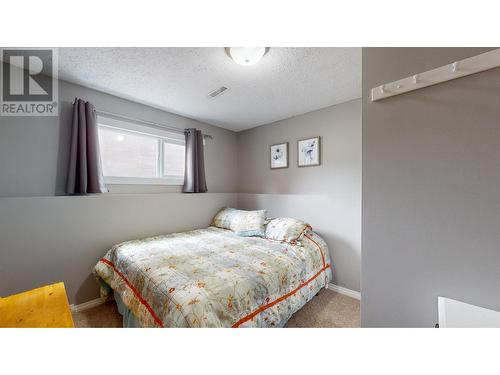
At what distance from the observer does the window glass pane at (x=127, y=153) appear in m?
2.17

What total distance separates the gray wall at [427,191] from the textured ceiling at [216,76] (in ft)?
2.91

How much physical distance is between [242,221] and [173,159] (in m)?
1.37

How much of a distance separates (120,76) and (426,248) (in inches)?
98.3

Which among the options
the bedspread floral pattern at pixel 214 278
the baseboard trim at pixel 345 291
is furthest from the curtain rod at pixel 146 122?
the baseboard trim at pixel 345 291

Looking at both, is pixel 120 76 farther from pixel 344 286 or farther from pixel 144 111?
pixel 344 286

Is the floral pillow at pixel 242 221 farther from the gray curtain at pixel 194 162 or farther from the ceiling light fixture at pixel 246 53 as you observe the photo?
the ceiling light fixture at pixel 246 53

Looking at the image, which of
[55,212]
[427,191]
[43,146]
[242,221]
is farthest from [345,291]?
[43,146]


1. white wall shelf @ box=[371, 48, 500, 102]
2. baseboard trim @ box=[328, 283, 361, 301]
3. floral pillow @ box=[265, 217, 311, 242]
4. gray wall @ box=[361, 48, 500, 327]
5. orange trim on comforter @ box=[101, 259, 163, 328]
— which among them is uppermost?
white wall shelf @ box=[371, 48, 500, 102]

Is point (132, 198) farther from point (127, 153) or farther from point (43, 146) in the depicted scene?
point (43, 146)

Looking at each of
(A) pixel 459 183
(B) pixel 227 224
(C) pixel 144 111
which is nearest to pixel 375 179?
(A) pixel 459 183

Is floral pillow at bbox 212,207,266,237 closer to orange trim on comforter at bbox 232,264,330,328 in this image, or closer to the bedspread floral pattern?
the bedspread floral pattern

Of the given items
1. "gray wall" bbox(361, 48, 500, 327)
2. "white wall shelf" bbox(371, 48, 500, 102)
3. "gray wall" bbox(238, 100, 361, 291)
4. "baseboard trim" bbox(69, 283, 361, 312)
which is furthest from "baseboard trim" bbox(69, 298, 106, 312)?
"white wall shelf" bbox(371, 48, 500, 102)

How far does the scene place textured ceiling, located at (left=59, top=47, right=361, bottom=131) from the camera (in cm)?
145

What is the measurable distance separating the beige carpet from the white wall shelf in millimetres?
1799
